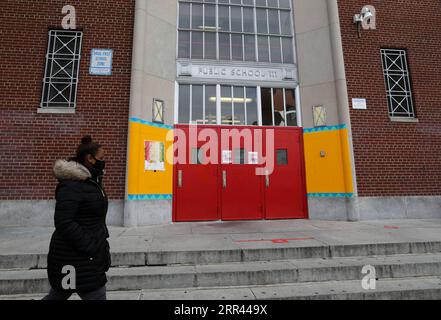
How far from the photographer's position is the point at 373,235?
5.34 metres

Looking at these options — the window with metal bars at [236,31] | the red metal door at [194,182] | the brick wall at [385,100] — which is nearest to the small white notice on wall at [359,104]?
the brick wall at [385,100]

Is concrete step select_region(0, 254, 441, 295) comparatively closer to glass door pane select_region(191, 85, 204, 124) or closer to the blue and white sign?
glass door pane select_region(191, 85, 204, 124)

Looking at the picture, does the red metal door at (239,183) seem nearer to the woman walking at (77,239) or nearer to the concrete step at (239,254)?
the concrete step at (239,254)

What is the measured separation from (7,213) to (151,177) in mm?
3409

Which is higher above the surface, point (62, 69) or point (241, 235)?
point (62, 69)

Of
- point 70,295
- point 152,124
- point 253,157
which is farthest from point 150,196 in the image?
point 70,295

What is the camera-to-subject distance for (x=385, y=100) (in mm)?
7875

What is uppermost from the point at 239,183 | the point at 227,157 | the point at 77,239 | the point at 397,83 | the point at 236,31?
the point at 236,31

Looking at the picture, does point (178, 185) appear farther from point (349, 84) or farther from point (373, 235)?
point (349, 84)

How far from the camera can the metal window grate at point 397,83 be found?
8.03 meters

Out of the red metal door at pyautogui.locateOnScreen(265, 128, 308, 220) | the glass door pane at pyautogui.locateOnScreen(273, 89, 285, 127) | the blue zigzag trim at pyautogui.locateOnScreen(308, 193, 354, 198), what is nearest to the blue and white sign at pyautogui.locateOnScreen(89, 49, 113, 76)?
the glass door pane at pyautogui.locateOnScreen(273, 89, 285, 127)

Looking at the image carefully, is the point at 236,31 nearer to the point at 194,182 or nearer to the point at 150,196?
the point at 194,182

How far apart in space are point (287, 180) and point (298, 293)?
14.3ft

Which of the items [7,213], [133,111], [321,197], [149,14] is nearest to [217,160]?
[133,111]
